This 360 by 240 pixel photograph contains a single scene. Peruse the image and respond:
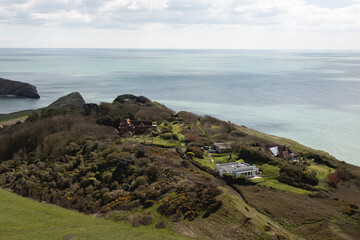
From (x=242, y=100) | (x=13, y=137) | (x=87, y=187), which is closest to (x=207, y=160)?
(x=87, y=187)

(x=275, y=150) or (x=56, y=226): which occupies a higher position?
(x=56, y=226)

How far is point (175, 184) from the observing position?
32.3 meters

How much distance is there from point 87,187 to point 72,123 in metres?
22.5

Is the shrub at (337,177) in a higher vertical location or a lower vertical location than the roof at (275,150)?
lower

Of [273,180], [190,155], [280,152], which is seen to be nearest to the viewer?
[273,180]

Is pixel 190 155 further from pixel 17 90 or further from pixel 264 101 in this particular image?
pixel 17 90

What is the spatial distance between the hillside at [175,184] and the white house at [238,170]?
1.20 m

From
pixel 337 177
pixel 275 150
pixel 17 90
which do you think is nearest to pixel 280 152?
pixel 275 150

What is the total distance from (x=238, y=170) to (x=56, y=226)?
22180 millimetres

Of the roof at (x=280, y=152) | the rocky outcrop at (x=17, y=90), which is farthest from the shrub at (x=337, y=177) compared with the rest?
the rocky outcrop at (x=17, y=90)

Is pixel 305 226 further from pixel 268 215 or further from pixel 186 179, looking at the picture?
pixel 186 179

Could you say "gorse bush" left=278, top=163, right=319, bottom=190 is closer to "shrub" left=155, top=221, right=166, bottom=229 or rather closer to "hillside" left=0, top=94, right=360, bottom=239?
"hillside" left=0, top=94, right=360, bottom=239

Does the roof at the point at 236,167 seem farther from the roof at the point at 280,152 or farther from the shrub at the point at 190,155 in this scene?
the roof at the point at 280,152

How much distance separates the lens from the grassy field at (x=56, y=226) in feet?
77.0
